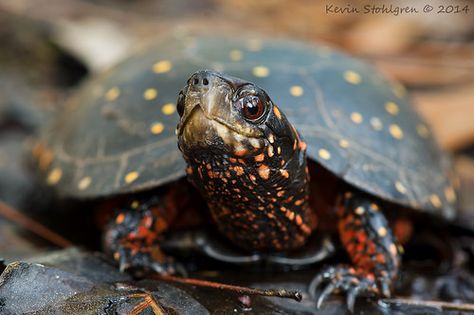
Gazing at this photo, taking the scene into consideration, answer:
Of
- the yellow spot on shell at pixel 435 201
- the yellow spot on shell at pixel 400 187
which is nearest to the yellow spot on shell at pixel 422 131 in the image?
the yellow spot on shell at pixel 435 201

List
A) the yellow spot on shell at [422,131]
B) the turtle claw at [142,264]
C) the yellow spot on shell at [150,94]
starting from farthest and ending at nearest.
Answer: the yellow spot on shell at [422,131] → the yellow spot on shell at [150,94] → the turtle claw at [142,264]

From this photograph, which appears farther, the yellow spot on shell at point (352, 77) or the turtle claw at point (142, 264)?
the yellow spot on shell at point (352, 77)

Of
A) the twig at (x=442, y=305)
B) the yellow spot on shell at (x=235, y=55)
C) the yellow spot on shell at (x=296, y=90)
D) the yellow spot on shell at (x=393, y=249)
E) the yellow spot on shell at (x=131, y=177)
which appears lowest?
the twig at (x=442, y=305)

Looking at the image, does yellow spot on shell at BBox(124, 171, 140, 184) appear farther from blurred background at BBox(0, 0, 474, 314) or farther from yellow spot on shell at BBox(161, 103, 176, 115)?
blurred background at BBox(0, 0, 474, 314)

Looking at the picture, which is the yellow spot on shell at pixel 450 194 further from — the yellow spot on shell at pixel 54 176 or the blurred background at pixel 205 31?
the yellow spot on shell at pixel 54 176

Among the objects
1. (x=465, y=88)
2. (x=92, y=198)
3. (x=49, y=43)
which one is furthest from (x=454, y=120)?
(x=49, y=43)

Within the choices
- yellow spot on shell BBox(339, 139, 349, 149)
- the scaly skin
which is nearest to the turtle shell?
yellow spot on shell BBox(339, 139, 349, 149)

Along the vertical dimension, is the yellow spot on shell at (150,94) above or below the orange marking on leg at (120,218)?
above
